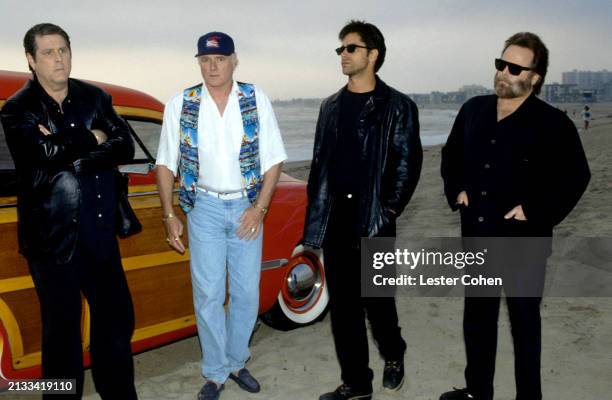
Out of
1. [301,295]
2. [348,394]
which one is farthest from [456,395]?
[301,295]

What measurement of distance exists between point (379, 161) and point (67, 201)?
1.57m

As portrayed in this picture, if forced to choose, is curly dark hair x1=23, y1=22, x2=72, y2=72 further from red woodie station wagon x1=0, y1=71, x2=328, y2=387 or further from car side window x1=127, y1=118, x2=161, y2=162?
car side window x1=127, y1=118, x2=161, y2=162

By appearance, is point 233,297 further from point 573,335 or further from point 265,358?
point 573,335

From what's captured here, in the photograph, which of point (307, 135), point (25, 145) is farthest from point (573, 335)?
point (307, 135)

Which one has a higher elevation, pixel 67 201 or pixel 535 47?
pixel 535 47

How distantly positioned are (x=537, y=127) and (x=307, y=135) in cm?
3607

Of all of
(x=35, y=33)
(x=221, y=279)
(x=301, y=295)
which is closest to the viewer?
(x=35, y=33)

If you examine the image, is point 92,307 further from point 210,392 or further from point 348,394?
point 348,394

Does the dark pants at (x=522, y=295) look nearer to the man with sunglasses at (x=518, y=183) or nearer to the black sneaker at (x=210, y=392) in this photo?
the man with sunglasses at (x=518, y=183)

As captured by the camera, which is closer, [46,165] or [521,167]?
[46,165]

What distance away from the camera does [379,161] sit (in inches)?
130

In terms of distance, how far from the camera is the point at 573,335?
4.39m

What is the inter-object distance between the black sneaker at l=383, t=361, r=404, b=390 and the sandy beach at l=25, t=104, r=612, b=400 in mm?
53

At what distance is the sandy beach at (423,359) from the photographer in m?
3.69
